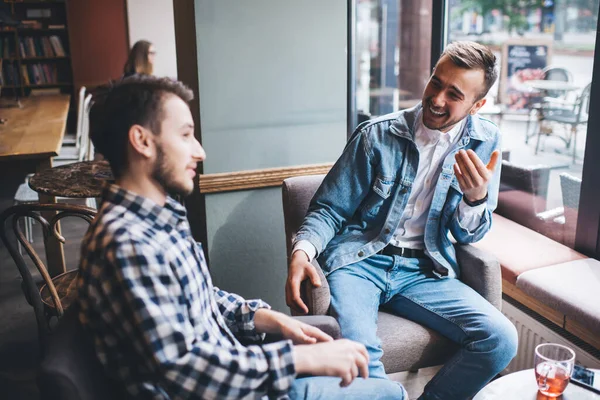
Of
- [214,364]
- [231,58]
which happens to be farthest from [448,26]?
[214,364]

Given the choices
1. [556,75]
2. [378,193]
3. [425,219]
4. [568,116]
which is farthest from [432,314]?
[556,75]

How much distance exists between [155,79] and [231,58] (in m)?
1.35

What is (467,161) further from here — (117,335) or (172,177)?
(117,335)

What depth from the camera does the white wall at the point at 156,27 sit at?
7270 millimetres

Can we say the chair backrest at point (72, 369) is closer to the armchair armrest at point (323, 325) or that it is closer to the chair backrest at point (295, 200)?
the armchair armrest at point (323, 325)

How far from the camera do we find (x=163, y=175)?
1.26m

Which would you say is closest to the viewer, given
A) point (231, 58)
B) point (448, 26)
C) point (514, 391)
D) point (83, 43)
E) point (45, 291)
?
point (514, 391)

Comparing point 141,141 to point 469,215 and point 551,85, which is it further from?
point 551,85

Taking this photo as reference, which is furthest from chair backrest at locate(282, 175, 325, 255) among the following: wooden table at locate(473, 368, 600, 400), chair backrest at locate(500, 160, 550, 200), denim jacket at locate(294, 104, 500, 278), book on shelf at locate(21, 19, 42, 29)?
book on shelf at locate(21, 19, 42, 29)

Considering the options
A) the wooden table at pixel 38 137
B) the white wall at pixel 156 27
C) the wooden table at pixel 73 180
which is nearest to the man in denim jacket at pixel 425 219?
the wooden table at pixel 73 180

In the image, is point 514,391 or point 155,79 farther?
point 514,391

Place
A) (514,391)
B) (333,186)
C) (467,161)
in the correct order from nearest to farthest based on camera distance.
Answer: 1. (514,391)
2. (467,161)
3. (333,186)

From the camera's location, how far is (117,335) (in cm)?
116

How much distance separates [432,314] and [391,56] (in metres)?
4.37
